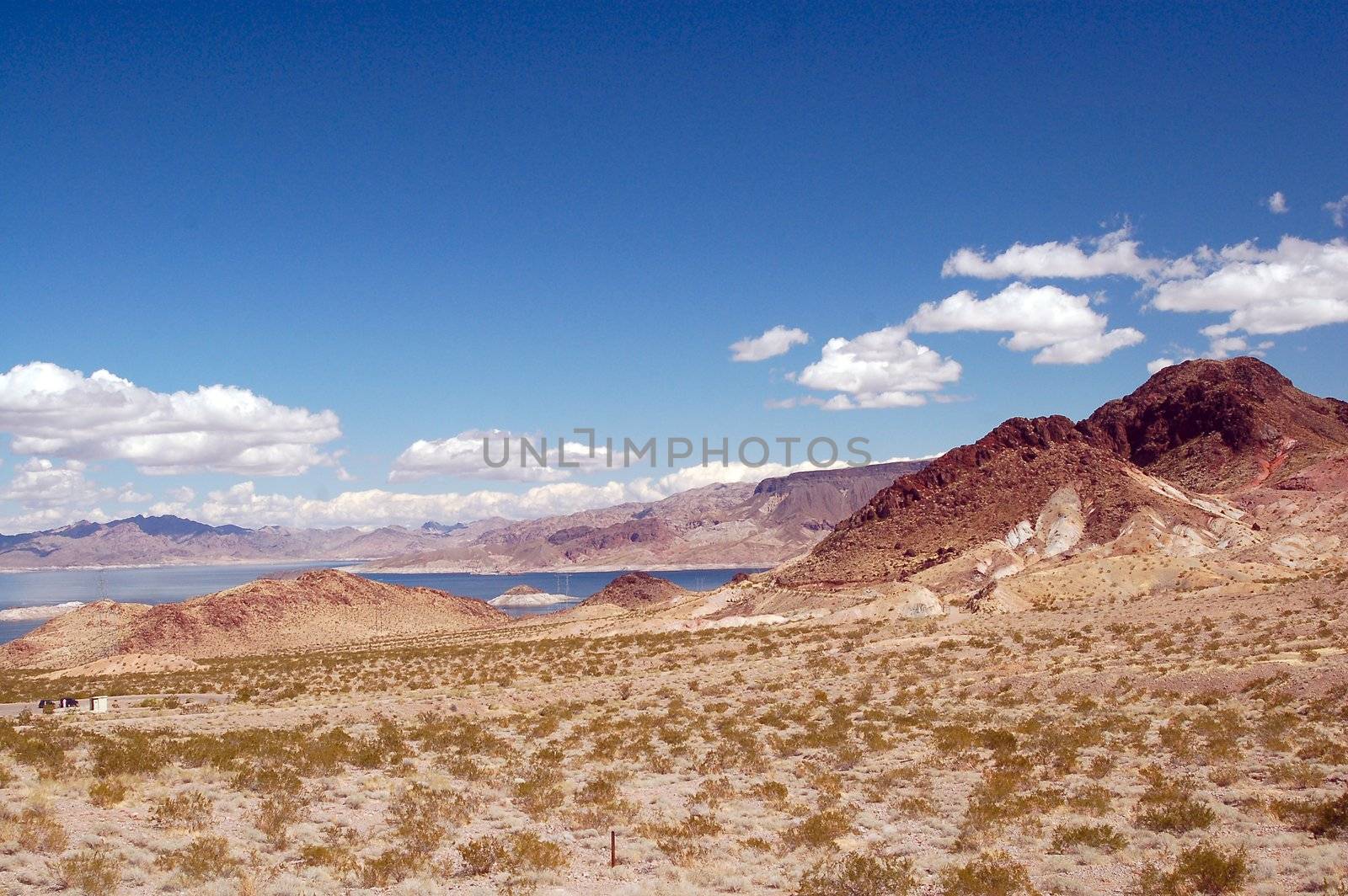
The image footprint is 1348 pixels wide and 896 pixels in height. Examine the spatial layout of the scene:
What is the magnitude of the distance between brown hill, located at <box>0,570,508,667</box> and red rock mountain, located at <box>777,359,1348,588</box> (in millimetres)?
45688

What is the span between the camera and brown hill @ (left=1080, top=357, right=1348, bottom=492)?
90.6m

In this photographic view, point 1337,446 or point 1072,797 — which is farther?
point 1337,446

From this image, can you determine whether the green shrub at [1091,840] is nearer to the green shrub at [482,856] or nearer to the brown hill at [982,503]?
the green shrub at [482,856]

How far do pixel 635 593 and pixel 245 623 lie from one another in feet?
177

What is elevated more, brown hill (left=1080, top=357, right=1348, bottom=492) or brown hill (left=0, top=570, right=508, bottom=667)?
brown hill (left=1080, top=357, right=1348, bottom=492)

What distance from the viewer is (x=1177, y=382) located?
109 metres

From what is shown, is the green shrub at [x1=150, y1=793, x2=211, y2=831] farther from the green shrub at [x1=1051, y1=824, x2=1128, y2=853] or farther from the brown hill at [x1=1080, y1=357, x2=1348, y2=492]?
the brown hill at [x1=1080, y1=357, x2=1348, y2=492]

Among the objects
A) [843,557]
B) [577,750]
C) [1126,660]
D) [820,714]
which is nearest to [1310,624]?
[1126,660]

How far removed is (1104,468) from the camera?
264 feet

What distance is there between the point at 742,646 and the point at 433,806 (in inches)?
1183

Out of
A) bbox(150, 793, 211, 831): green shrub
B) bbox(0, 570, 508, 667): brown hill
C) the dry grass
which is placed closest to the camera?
the dry grass

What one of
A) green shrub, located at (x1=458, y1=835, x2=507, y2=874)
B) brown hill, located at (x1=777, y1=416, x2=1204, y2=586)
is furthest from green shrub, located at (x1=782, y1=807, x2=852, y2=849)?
brown hill, located at (x1=777, y1=416, x2=1204, y2=586)

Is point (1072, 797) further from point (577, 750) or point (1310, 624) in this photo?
point (1310, 624)

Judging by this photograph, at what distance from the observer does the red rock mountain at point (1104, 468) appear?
74.9 metres
